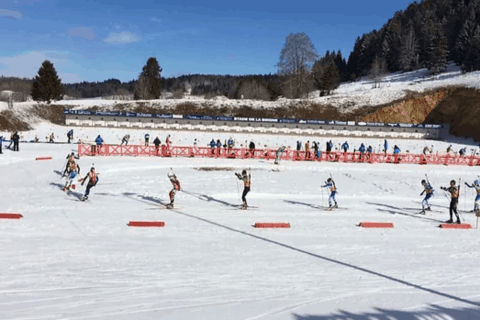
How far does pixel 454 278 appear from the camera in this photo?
28.4 feet

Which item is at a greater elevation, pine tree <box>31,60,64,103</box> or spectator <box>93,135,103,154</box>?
pine tree <box>31,60,64,103</box>

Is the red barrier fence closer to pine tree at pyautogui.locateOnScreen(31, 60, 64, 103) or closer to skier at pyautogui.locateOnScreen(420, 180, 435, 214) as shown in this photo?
skier at pyautogui.locateOnScreen(420, 180, 435, 214)

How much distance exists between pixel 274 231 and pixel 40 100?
71644 millimetres

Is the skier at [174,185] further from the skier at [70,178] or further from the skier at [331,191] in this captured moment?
the skier at [331,191]

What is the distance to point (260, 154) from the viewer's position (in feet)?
101

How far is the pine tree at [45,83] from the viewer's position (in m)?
67.8

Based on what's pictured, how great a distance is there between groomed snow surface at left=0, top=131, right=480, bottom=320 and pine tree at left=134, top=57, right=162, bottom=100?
72.3 m

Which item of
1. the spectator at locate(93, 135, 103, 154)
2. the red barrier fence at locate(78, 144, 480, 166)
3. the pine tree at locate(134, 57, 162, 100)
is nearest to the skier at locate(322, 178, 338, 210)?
the red barrier fence at locate(78, 144, 480, 166)

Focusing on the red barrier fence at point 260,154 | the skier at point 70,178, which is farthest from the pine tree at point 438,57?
the skier at point 70,178

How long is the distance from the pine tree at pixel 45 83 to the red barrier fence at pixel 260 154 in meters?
46.0

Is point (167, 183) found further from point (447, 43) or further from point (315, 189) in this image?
point (447, 43)

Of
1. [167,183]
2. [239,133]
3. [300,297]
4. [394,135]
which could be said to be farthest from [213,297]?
[394,135]

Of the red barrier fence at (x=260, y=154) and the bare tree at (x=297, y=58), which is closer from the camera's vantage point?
the red barrier fence at (x=260, y=154)

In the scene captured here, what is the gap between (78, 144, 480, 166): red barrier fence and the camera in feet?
95.8
